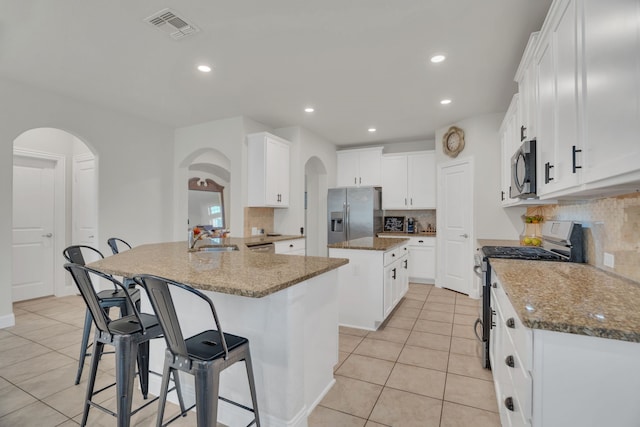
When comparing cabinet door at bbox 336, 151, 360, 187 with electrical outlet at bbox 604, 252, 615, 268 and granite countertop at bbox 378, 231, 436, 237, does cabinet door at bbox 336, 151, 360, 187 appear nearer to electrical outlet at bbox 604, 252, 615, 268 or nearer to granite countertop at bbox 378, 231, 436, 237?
granite countertop at bbox 378, 231, 436, 237

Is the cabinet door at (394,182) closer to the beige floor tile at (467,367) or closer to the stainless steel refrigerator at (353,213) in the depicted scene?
the stainless steel refrigerator at (353,213)

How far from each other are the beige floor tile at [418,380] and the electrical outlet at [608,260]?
128 cm

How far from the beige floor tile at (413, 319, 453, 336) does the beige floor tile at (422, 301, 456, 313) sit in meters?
0.49

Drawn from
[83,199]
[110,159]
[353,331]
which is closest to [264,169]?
[110,159]

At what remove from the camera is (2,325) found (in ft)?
10.8

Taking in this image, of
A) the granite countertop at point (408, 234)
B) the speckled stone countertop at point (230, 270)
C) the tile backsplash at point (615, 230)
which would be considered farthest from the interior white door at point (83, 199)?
the tile backsplash at point (615, 230)

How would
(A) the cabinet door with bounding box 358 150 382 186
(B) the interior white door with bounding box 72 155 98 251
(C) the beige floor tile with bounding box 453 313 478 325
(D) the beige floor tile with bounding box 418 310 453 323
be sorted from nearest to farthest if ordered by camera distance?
(C) the beige floor tile with bounding box 453 313 478 325
(D) the beige floor tile with bounding box 418 310 453 323
(B) the interior white door with bounding box 72 155 98 251
(A) the cabinet door with bounding box 358 150 382 186

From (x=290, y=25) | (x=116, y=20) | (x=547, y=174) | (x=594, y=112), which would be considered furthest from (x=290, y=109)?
(x=594, y=112)

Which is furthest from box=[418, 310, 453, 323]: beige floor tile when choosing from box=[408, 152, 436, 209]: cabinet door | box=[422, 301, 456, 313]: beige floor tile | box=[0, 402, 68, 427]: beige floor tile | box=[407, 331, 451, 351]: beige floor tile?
box=[0, 402, 68, 427]: beige floor tile

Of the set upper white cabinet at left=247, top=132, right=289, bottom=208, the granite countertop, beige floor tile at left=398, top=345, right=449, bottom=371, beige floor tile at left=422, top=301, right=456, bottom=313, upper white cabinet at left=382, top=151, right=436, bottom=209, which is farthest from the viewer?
upper white cabinet at left=382, top=151, right=436, bottom=209

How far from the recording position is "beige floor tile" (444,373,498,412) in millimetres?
1983

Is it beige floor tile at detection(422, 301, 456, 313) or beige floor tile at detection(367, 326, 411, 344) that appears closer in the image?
beige floor tile at detection(367, 326, 411, 344)

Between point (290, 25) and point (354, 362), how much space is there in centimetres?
275

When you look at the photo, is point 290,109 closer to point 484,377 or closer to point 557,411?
point 484,377
